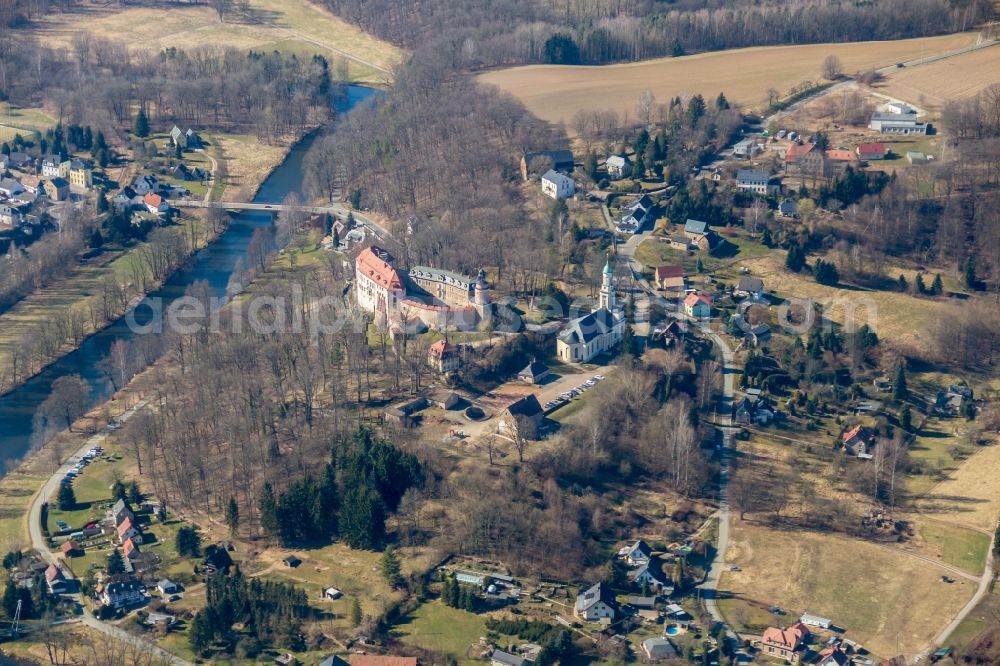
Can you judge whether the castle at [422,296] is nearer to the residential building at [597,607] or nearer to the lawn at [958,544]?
the residential building at [597,607]

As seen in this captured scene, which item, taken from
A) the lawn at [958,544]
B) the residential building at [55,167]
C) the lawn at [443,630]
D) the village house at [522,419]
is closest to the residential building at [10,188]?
the residential building at [55,167]

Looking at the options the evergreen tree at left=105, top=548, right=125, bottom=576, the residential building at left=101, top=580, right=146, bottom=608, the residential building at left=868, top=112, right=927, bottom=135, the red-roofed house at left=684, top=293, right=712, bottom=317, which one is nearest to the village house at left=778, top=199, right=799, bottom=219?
the red-roofed house at left=684, top=293, right=712, bottom=317

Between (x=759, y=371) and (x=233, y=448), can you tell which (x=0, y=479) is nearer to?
(x=233, y=448)

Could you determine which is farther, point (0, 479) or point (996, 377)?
point (996, 377)

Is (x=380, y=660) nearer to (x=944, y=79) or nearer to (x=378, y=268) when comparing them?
(x=378, y=268)

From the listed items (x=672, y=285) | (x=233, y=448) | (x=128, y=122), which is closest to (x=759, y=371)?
(x=672, y=285)

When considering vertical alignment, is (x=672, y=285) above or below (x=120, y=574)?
above
